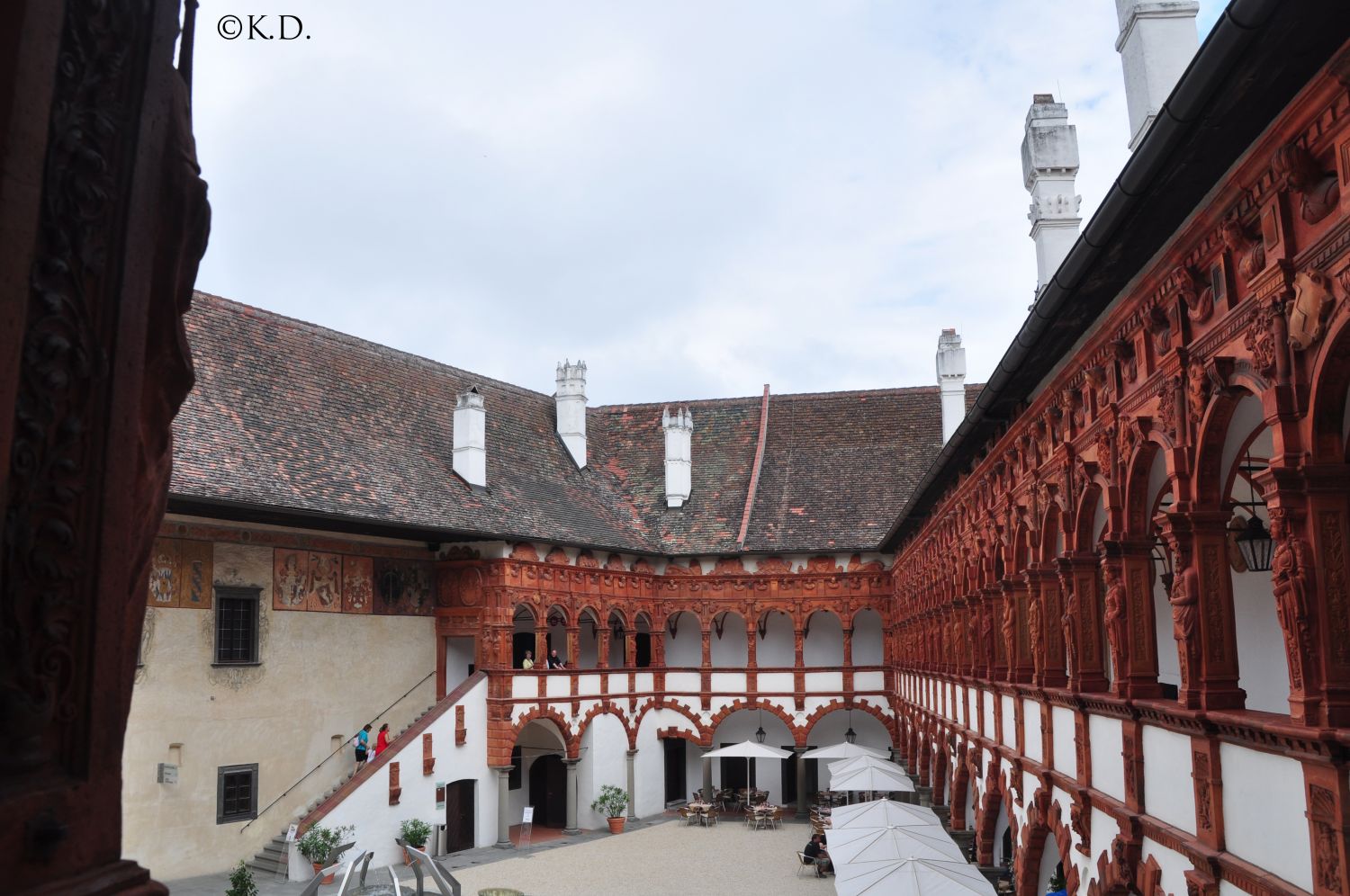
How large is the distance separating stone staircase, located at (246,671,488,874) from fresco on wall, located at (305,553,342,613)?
2975 millimetres

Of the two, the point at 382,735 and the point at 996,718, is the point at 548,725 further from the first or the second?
the point at 996,718

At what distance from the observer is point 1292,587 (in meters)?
6.04

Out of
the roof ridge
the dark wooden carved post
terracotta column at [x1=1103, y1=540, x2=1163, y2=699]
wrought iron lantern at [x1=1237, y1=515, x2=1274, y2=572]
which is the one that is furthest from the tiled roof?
the dark wooden carved post

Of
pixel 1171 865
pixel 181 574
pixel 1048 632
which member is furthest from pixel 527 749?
pixel 1171 865

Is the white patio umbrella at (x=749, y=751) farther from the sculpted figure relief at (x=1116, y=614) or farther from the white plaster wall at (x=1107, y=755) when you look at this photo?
the sculpted figure relief at (x=1116, y=614)

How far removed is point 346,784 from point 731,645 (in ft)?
49.0

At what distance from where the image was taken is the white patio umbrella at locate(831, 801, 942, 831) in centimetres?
1831

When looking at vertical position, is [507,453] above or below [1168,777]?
above

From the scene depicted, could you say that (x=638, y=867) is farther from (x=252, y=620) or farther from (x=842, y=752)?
(x=252, y=620)

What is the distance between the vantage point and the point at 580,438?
36.7 meters

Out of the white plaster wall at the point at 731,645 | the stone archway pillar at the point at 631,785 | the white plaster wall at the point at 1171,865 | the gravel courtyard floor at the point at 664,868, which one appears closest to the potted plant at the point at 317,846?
the gravel courtyard floor at the point at 664,868

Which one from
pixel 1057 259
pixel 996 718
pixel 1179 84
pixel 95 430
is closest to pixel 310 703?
pixel 996 718

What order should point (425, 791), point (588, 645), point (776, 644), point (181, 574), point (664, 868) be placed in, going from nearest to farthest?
point (181, 574), point (664, 868), point (425, 791), point (588, 645), point (776, 644)

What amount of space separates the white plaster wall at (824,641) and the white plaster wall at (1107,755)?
82.0 ft
